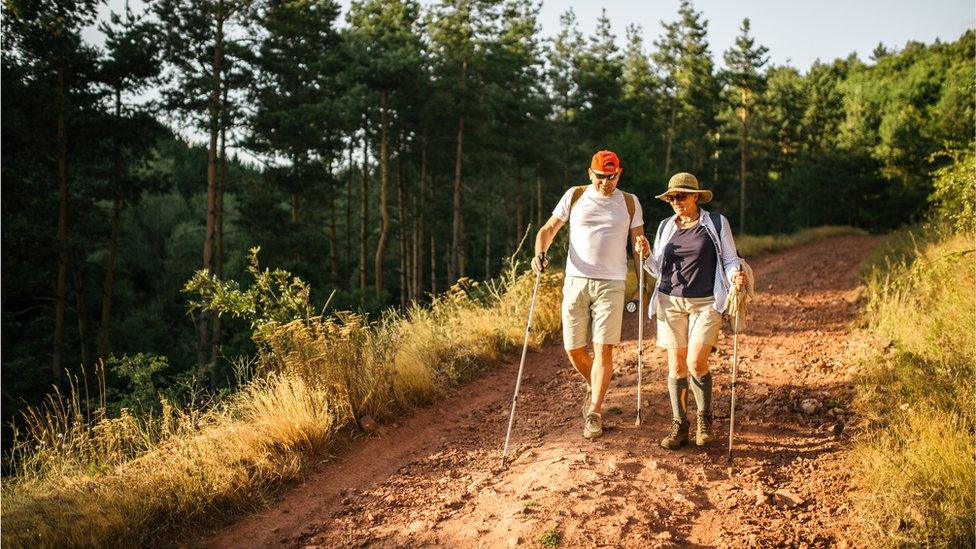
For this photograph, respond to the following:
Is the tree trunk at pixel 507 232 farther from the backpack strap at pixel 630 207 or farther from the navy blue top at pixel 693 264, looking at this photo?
the navy blue top at pixel 693 264

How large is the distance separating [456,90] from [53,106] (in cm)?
1511

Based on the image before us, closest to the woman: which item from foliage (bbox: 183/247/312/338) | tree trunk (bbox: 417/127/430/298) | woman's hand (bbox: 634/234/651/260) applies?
woman's hand (bbox: 634/234/651/260)

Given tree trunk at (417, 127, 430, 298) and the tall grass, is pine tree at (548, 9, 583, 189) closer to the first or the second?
tree trunk at (417, 127, 430, 298)

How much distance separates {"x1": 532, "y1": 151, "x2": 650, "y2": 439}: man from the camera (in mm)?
5066

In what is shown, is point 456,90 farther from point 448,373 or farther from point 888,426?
point 888,426

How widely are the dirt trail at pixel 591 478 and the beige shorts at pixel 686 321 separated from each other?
83 centimetres

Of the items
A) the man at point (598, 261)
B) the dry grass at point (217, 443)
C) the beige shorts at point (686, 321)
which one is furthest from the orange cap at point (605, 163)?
the dry grass at point (217, 443)

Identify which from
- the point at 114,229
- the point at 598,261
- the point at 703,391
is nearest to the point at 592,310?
the point at 598,261

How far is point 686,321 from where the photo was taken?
4973mm

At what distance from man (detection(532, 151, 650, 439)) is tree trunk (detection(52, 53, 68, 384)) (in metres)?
17.1

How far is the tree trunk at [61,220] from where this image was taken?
17516 mm

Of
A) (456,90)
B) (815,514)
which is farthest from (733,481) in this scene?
(456,90)

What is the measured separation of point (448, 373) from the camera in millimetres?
7543

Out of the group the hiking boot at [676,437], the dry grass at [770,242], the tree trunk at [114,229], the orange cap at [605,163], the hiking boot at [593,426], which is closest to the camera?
the hiking boot at [676,437]
